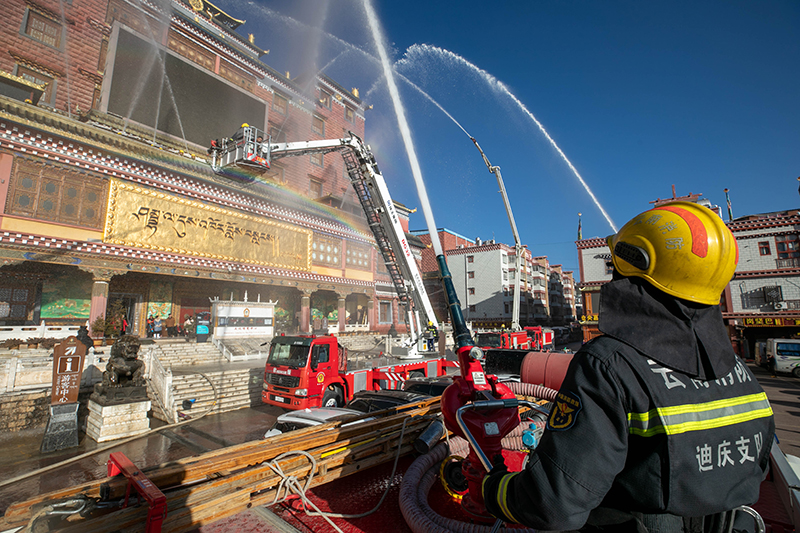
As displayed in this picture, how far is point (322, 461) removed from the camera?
142 inches

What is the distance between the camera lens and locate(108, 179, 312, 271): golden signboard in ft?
59.0

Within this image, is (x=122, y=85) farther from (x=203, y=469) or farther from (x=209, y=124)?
(x=203, y=469)

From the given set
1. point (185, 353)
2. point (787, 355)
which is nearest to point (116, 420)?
point (185, 353)

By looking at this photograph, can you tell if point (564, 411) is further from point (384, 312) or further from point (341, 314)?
point (384, 312)

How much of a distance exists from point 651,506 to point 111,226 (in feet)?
72.3

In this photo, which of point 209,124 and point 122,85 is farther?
point 209,124

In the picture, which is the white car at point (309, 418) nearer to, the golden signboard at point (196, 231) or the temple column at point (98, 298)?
the temple column at point (98, 298)

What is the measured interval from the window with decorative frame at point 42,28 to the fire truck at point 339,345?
9.43 meters

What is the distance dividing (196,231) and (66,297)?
6.73 meters

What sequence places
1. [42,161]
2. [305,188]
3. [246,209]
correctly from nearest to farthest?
[42,161], [246,209], [305,188]

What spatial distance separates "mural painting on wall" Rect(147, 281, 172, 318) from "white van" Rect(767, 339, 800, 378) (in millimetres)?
35987

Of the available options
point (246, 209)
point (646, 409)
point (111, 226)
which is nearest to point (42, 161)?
point (111, 226)

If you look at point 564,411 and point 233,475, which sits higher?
point 564,411

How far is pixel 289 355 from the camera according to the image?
12.1 m
